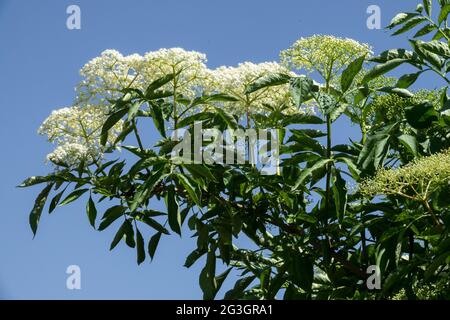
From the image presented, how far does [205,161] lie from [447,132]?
3.71 feet

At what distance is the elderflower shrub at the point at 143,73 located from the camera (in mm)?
4629

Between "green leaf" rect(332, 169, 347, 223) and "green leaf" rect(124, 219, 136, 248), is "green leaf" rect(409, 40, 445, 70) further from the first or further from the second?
"green leaf" rect(124, 219, 136, 248)

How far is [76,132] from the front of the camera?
473cm

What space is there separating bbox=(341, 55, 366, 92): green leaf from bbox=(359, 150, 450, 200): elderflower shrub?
0.54 metres

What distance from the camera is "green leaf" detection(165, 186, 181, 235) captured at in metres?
4.29

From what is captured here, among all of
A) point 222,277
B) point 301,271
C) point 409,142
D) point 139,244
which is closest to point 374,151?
point 409,142

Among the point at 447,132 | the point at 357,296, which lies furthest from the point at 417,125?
the point at 357,296

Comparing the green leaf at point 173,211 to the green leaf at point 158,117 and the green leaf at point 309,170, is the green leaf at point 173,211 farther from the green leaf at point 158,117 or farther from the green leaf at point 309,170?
the green leaf at point 309,170

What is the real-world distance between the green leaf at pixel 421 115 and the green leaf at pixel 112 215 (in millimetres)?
1376

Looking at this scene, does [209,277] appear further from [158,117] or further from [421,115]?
[421,115]

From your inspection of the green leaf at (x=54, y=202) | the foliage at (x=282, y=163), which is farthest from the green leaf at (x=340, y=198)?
the green leaf at (x=54, y=202)

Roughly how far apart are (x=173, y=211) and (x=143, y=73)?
761 mm
